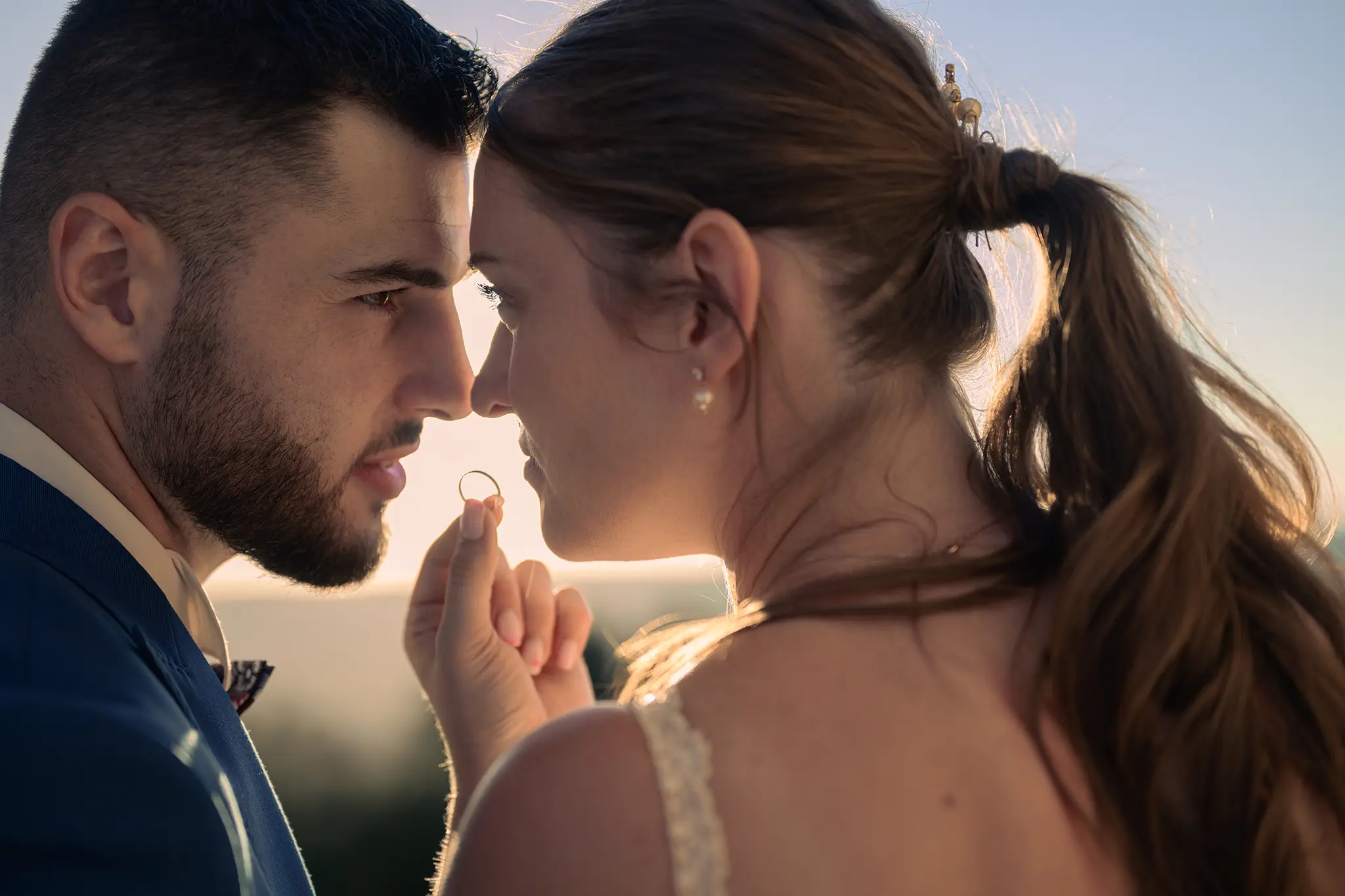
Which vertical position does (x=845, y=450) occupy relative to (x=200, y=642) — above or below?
above

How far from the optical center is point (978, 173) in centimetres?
159

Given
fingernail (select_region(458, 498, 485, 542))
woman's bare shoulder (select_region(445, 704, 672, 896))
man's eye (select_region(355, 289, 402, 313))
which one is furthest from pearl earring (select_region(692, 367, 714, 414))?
man's eye (select_region(355, 289, 402, 313))

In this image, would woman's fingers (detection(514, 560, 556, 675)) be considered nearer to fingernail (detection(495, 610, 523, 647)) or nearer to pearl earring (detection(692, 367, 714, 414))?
fingernail (detection(495, 610, 523, 647))

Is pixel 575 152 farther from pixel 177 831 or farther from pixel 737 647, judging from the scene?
pixel 177 831

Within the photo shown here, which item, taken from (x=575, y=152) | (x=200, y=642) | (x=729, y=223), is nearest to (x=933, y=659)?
(x=729, y=223)

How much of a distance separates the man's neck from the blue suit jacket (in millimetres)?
419

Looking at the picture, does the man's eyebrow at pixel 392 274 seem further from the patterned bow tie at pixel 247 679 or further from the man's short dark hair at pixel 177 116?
the patterned bow tie at pixel 247 679

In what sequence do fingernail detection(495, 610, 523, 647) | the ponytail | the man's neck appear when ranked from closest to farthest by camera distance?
the ponytail → the man's neck → fingernail detection(495, 610, 523, 647)

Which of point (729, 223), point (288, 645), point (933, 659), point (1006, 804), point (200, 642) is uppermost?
point (729, 223)

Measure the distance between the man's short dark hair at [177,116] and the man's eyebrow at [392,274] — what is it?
0.22 meters

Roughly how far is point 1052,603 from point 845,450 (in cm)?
34

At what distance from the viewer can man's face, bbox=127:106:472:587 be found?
230 cm

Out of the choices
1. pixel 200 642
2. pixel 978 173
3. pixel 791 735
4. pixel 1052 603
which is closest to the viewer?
pixel 791 735

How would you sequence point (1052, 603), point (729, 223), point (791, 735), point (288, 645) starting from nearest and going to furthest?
point (791, 735)
point (1052, 603)
point (729, 223)
point (288, 645)
